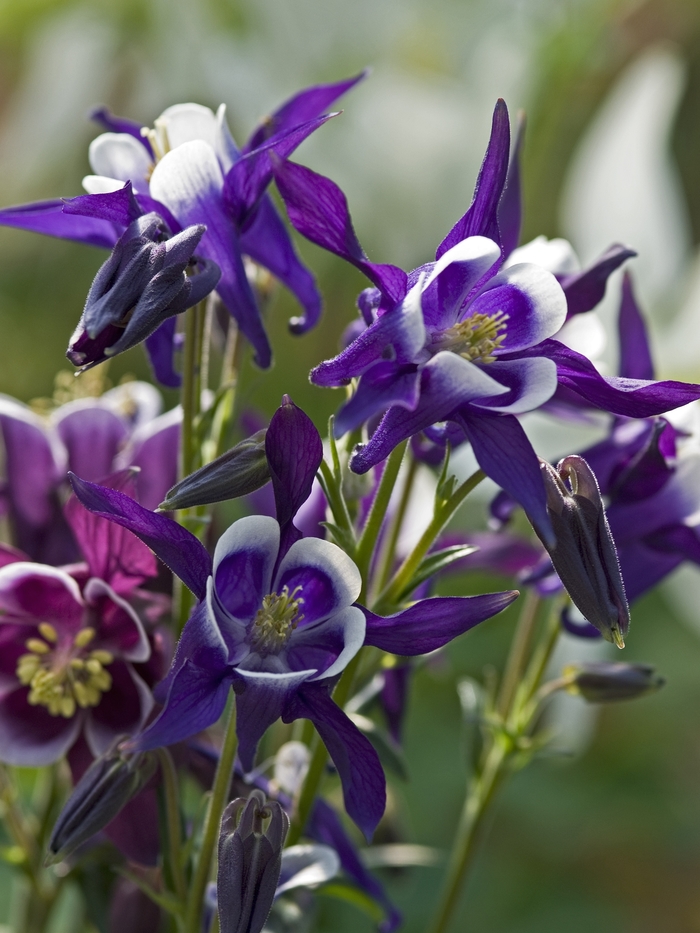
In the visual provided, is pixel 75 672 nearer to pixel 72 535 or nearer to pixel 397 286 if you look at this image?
pixel 72 535

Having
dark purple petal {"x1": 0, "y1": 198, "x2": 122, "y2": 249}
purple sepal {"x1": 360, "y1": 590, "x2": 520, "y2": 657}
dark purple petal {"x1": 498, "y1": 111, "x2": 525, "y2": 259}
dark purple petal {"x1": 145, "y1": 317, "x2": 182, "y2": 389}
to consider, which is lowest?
purple sepal {"x1": 360, "y1": 590, "x2": 520, "y2": 657}

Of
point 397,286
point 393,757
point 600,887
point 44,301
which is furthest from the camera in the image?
point 44,301

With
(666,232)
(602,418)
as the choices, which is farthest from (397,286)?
(666,232)

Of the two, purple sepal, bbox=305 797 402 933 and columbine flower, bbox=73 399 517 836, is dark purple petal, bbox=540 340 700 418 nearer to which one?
columbine flower, bbox=73 399 517 836

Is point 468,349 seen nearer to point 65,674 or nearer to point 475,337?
point 475,337

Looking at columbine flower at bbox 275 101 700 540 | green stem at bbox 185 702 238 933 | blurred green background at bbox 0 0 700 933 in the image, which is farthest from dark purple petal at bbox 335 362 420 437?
blurred green background at bbox 0 0 700 933
